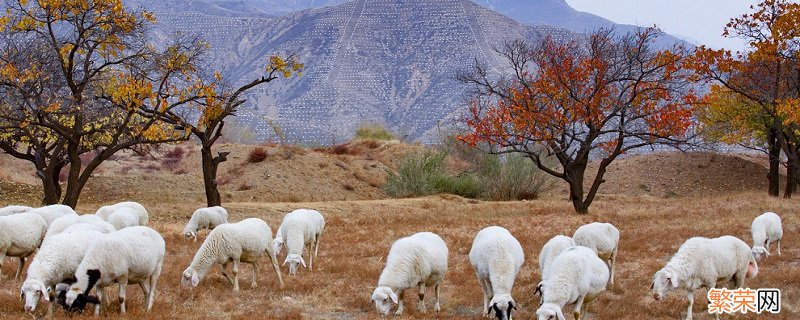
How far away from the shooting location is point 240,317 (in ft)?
35.8

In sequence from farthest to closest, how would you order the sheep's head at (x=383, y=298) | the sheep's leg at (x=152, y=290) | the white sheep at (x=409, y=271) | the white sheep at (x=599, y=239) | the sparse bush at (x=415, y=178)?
the sparse bush at (x=415, y=178), the white sheep at (x=599, y=239), the sheep's leg at (x=152, y=290), the white sheep at (x=409, y=271), the sheep's head at (x=383, y=298)

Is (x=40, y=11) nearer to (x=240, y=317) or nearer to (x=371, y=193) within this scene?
(x=240, y=317)

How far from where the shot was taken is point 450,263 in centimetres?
1664

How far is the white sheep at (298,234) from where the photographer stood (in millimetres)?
14883

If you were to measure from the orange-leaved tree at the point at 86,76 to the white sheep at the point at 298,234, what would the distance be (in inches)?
366

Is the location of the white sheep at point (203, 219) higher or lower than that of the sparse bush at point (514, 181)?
higher

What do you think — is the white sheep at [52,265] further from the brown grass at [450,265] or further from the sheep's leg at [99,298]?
the sheep's leg at [99,298]

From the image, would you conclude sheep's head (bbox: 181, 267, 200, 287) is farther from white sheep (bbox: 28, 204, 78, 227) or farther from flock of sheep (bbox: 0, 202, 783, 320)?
white sheep (bbox: 28, 204, 78, 227)

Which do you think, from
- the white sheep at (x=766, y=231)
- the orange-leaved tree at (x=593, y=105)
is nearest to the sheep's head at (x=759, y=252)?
the white sheep at (x=766, y=231)

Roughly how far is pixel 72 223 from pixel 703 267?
11.3m

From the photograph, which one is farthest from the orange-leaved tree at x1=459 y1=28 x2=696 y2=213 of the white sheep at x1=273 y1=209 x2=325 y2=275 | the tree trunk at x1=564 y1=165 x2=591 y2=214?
the white sheep at x1=273 y1=209 x2=325 y2=275

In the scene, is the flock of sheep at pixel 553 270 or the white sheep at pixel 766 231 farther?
the white sheep at pixel 766 231

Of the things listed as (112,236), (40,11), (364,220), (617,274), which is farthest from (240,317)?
(40,11)

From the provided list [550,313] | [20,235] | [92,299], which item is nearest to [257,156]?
[20,235]
